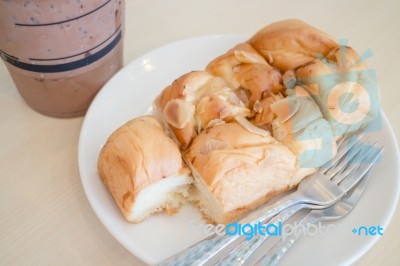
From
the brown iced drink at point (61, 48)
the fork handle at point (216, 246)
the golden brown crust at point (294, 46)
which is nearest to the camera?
the fork handle at point (216, 246)

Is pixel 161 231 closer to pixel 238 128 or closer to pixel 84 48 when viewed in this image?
pixel 238 128

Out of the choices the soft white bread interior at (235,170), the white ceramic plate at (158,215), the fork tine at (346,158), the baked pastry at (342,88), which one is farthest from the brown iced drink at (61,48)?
the fork tine at (346,158)

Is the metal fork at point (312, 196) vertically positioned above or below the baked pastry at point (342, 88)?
below

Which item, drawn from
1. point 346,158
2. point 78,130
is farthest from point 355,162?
point 78,130

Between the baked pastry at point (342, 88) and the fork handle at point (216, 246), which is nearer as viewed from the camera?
the fork handle at point (216, 246)

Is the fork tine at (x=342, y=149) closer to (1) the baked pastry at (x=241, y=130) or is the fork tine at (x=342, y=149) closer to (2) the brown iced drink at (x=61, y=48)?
(1) the baked pastry at (x=241, y=130)

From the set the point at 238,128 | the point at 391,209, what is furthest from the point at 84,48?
the point at 391,209
